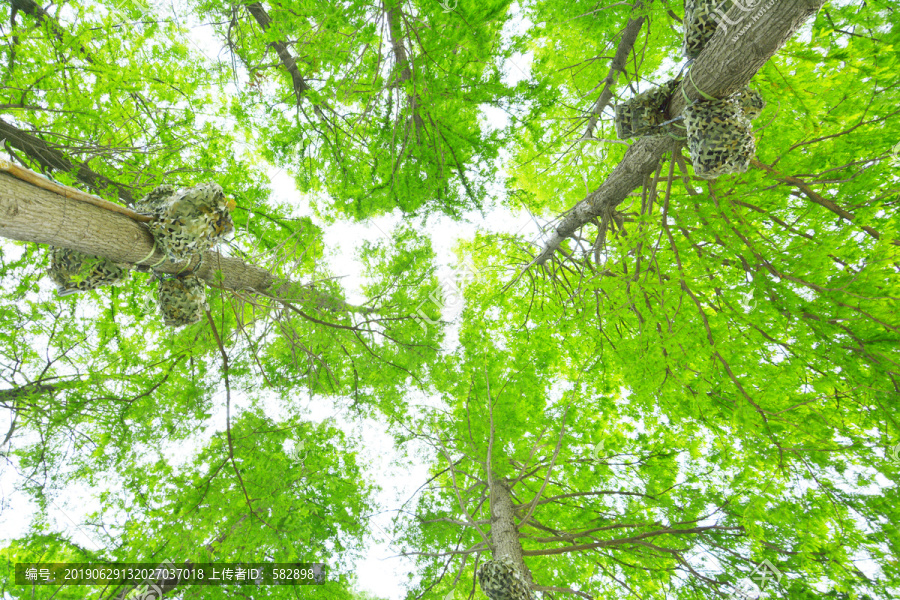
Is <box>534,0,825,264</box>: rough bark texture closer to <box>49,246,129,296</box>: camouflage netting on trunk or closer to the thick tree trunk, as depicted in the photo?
the thick tree trunk

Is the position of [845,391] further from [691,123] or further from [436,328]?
[436,328]

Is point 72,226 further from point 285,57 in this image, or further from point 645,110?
point 645,110

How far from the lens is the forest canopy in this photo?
2.04 metres

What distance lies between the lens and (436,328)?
4359 mm

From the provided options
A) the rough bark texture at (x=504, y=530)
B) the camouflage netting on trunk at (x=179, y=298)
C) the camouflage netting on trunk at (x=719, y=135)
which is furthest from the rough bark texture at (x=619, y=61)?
the rough bark texture at (x=504, y=530)

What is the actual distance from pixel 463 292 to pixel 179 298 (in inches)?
140

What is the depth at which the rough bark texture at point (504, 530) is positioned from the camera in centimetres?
317

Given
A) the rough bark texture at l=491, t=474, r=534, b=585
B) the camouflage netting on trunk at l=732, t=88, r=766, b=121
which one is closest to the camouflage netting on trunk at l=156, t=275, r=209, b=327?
the rough bark texture at l=491, t=474, r=534, b=585

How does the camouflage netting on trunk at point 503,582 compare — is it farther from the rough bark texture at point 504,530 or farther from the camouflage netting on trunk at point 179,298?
the camouflage netting on trunk at point 179,298

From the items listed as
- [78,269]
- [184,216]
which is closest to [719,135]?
[184,216]

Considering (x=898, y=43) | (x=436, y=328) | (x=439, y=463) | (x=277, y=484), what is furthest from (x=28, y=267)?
(x=898, y=43)

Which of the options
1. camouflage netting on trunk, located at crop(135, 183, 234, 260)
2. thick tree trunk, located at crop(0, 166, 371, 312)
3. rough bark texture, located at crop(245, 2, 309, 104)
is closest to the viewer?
thick tree trunk, located at crop(0, 166, 371, 312)

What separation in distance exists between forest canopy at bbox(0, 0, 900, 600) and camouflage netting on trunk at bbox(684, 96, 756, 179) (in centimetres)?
2

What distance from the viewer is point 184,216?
2.09m
